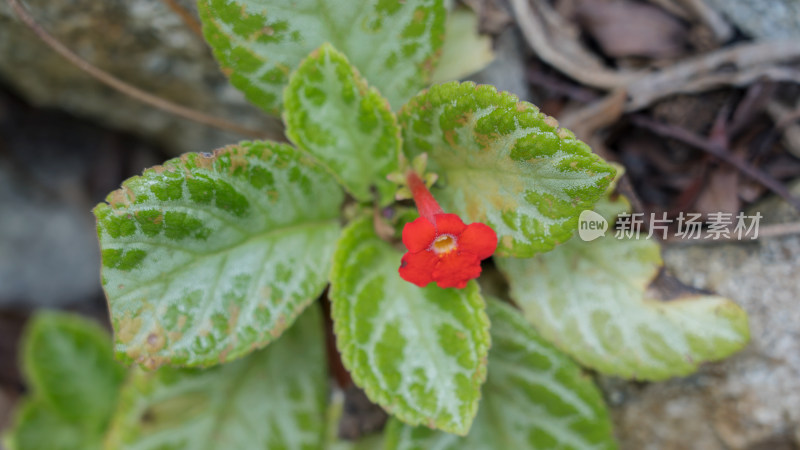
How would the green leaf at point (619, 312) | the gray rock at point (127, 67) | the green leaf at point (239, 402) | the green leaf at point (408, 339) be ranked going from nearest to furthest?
1. the green leaf at point (408, 339)
2. the green leaf at point (619, 312)
3. the green leaf at point (239, 402)
4. the gray rock at point (127, 67)

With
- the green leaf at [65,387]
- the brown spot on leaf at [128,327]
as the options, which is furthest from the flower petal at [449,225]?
the green leaf at [65,387]

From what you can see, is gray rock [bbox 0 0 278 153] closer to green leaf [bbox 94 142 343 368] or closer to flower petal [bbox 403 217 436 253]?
green leaf [bbox 94 142 343 368]

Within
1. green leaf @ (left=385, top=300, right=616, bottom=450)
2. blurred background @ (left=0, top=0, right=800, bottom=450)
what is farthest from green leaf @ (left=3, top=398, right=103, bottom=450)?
green leaf @ (left=385, top=300, right=616, bottom=450)

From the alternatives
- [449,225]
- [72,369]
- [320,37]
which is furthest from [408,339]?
[72,369]

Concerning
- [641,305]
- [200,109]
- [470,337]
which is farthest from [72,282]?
[641,305]

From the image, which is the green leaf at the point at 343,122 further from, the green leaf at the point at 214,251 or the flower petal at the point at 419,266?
the flower petal at the point at 419,266
